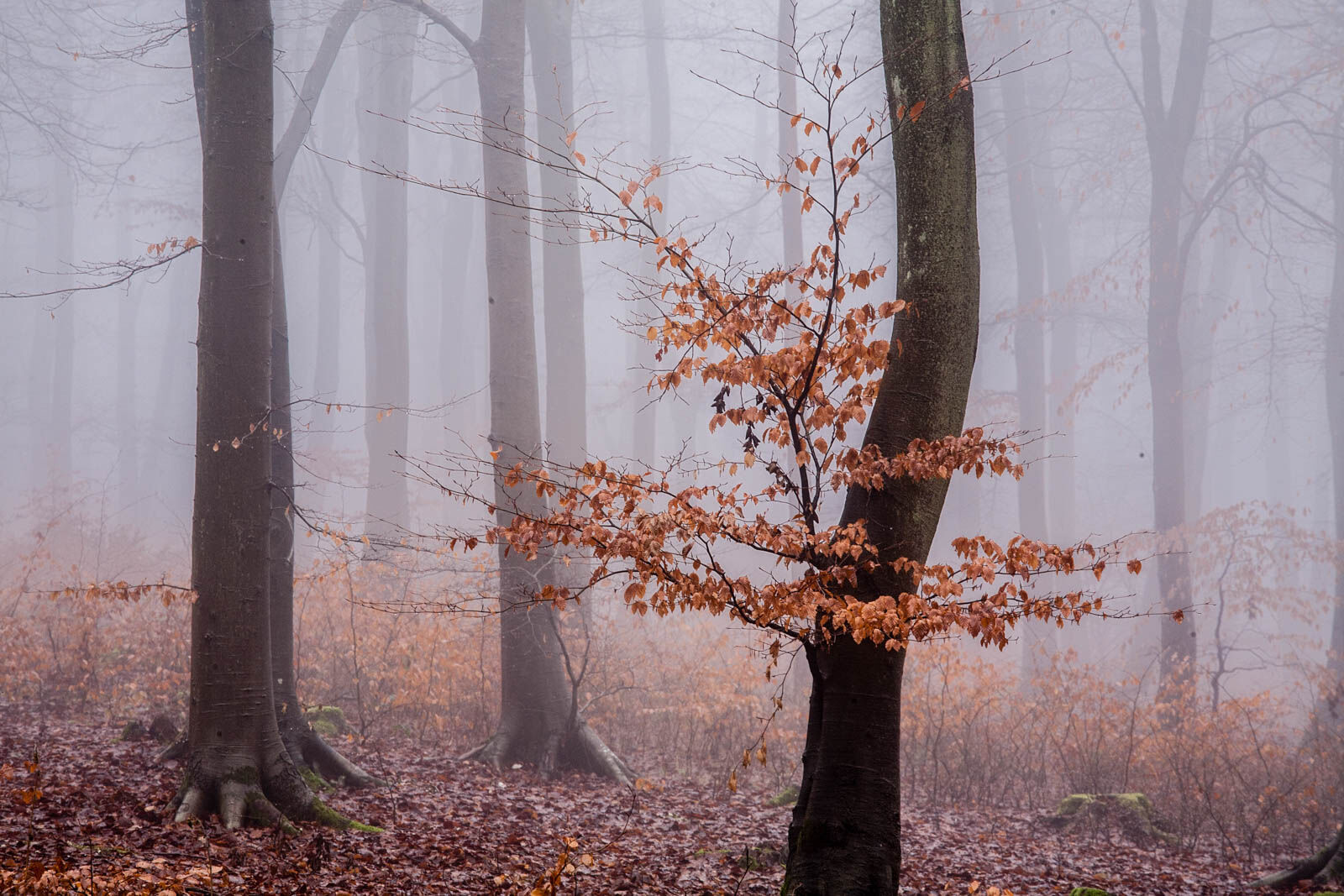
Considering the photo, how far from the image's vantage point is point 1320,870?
6387mm

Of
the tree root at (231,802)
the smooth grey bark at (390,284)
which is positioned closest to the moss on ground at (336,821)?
the tree root at (231,802)

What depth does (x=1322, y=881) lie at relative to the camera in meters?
6.26

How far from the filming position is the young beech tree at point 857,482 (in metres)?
4.67

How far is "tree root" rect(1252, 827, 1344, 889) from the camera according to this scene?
6.28m

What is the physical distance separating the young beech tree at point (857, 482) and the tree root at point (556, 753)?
4267mm

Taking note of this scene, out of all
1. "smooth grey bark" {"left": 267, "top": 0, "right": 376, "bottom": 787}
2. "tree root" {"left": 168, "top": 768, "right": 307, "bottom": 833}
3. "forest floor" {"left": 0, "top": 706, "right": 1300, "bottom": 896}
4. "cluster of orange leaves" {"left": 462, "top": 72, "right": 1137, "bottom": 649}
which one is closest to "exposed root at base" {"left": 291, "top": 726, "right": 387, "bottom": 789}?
"smooth grey bark" {"left": 267, "top": 0, "right": 376, "bottom": 787}

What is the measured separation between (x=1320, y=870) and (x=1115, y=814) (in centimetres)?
245

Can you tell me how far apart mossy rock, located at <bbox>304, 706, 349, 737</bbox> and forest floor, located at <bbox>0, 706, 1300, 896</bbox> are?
622mm

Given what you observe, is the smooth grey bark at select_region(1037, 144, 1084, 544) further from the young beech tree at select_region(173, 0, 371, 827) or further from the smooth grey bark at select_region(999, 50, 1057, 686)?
the young beech tree at select_region(173, 0, 371, 827)

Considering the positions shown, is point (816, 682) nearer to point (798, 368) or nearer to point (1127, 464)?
point (798, 368)

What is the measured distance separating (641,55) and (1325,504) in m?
34.1

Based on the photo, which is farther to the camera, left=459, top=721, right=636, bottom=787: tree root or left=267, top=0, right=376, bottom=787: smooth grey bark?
left=459, top=721, right=636, bottom=787: tree root

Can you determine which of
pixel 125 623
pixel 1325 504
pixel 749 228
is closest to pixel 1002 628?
pixel 125 623

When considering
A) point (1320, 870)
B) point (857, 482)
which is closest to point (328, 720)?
point (857, 482)
